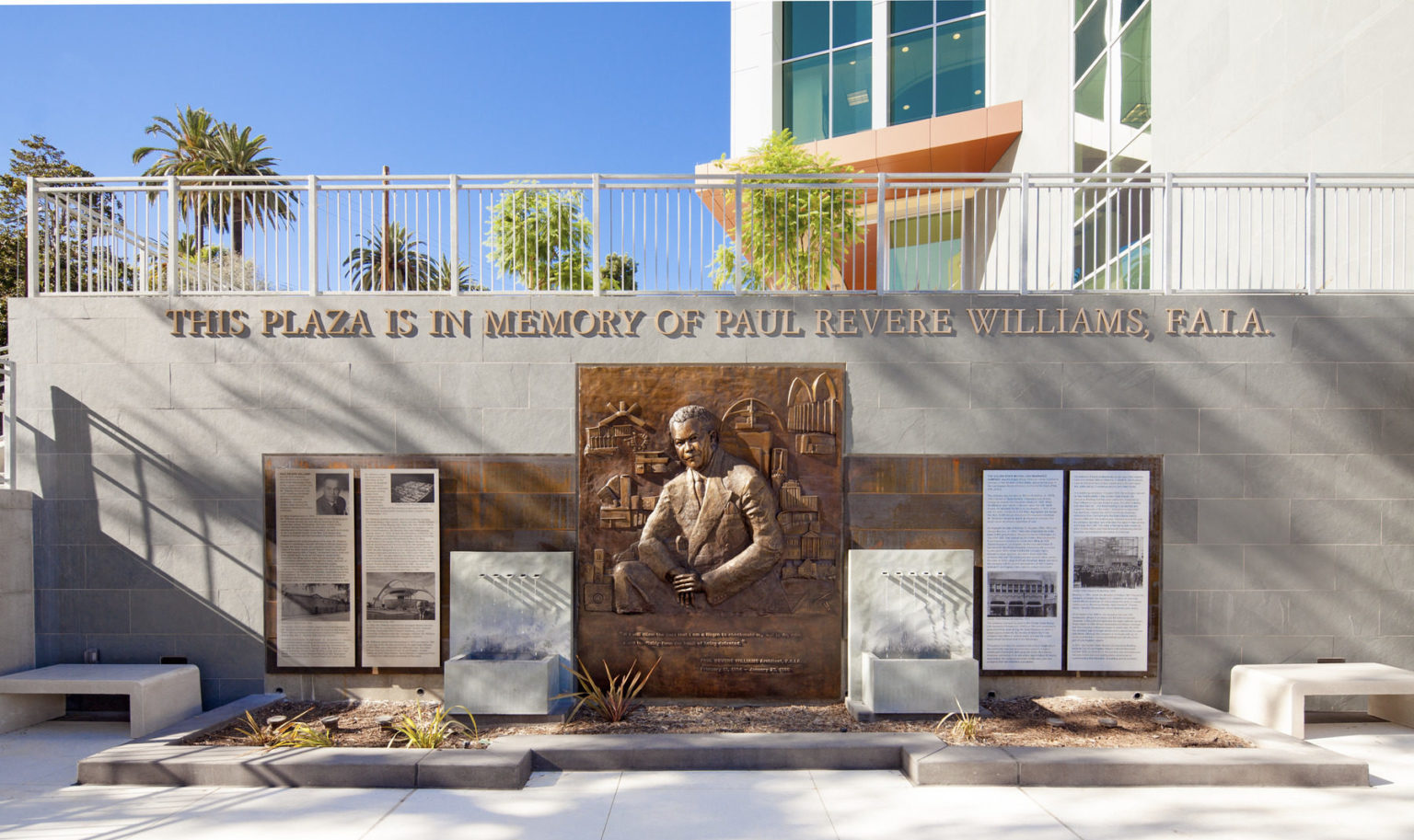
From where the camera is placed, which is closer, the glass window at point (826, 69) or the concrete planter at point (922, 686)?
the concrete planter at point (922, 686)

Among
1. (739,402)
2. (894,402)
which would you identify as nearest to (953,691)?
(894,402)

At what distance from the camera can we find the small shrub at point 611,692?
6.73 meters

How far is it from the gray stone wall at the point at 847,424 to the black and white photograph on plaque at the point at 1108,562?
37 cm

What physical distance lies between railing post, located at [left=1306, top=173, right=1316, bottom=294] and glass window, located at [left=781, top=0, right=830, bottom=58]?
1653cm

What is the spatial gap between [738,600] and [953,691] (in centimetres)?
204

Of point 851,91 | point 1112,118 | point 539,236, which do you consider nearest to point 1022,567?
point 539,236

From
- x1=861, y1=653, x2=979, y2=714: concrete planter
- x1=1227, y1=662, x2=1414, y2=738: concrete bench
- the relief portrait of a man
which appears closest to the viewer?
x1=1227, y1=662, x2=1414, y2=738: concrete bench

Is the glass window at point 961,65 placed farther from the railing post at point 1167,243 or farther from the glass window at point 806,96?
the railing post at point 1167,243

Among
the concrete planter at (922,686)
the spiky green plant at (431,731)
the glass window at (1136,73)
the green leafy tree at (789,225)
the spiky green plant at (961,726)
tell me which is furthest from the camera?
the glass window at (1136,73)

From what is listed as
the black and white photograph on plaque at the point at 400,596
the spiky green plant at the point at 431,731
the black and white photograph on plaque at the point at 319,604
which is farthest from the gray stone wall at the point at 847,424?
the spiky green plant at the point at 431,731

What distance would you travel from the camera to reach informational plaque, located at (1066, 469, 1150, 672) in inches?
291

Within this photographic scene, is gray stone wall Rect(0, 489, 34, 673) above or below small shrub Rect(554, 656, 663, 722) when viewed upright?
above

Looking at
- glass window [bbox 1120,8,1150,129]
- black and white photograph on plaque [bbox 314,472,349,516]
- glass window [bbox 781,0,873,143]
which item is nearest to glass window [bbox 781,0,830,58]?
glass window [bbox 781,0,873,143]

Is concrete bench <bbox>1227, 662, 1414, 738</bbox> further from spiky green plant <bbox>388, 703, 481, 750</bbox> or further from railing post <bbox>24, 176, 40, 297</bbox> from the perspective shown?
railing post <bbox>24, 176, 40, 297</bbox>
